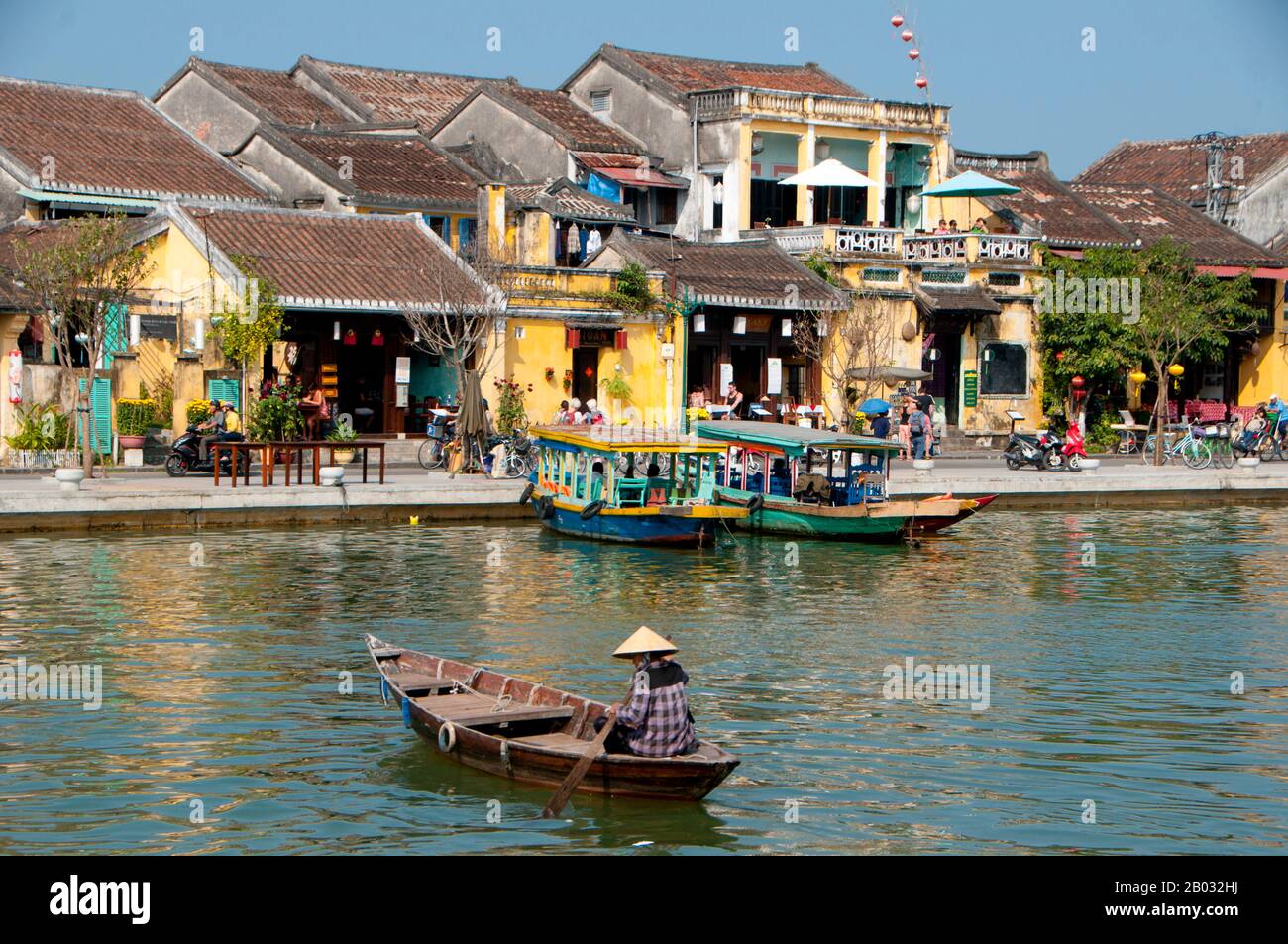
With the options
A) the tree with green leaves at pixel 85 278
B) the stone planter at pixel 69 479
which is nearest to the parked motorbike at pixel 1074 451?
the tree with green leaves at pixel 85 278

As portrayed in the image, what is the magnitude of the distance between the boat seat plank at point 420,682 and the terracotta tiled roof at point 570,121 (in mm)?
29752

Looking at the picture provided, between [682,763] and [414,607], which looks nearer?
[682,763]

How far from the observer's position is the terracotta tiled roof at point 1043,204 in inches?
1748

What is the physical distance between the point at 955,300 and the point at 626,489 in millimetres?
17076

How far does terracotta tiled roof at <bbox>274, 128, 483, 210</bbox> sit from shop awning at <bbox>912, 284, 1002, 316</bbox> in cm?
1038

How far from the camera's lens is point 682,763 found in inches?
487

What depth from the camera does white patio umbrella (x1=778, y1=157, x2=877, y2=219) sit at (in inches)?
1693

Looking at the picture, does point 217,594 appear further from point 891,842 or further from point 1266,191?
point 1266,191

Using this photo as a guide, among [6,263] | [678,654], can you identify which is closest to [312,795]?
[678,654]

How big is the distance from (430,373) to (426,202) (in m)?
4.84

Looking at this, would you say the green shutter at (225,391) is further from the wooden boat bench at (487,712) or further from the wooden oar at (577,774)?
the wooden oar at (577,774)

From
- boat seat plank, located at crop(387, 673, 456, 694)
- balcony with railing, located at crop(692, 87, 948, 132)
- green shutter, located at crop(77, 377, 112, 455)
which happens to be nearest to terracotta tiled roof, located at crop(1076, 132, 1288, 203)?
balcony with railing, located at crop(692, 87, 948, 132)

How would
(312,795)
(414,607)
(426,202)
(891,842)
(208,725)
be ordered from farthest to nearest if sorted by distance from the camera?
1. (426,202)
2. (414,607)
3. (208,725)
4. (312,795)
5. (891,842)

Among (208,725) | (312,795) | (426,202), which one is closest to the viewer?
(312,795)
